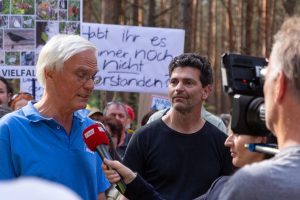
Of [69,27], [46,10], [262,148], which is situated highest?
[46,10]

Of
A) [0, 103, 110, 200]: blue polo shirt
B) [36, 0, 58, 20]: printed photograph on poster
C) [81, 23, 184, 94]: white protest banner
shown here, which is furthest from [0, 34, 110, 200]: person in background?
[81, 23, 184, 94]: white protest banner

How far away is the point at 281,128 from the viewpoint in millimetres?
2107

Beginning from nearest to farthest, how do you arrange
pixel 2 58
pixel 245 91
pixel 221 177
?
pixel 245 91
pixel 221 177
pixel 2 58

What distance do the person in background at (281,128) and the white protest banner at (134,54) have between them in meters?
5.88

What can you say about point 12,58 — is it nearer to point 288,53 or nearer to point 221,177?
point 221,177

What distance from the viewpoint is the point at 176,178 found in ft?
14.1

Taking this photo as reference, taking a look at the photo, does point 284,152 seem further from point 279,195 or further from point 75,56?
point 75,56

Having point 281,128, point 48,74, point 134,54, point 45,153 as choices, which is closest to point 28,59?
point 134,54

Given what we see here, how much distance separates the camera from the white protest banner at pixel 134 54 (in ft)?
26.3

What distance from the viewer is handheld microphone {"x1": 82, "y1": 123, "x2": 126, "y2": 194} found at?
3287 millimetres

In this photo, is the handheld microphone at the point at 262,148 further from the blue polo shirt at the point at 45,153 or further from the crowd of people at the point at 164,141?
the blue polo shirt at the point at 45,153

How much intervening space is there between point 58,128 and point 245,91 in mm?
1385

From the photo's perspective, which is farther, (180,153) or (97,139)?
(180,153)

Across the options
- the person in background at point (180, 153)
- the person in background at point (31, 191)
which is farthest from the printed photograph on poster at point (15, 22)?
the person in background at point (31, 191)
